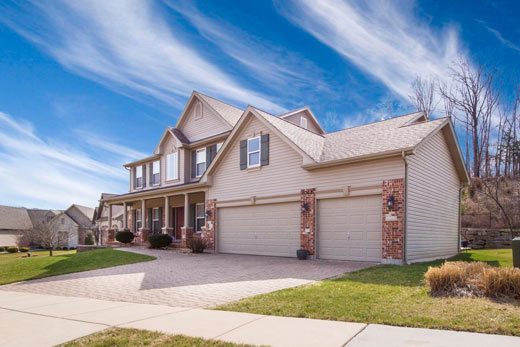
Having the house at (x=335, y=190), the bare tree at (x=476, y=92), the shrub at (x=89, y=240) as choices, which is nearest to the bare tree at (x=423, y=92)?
the bare tree at (x=476, y=92)

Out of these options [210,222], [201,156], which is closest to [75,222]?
[201,156]

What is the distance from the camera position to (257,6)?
15375 mm

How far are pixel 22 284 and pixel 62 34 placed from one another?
32.2 feet

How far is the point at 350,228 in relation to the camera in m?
13.8

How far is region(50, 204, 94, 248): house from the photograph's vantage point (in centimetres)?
5202

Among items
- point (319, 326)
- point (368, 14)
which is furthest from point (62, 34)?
point (319, 326)

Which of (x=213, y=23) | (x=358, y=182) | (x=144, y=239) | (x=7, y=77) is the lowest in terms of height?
(x=144, y=239)

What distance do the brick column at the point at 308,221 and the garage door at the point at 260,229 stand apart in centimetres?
48

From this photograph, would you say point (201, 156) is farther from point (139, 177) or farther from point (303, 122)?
point (139, 177)

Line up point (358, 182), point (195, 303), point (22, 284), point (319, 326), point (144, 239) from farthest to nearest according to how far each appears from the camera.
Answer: point (144, 239), point (358, 182), point (22, 284), point (195, 303), point (319, 326)

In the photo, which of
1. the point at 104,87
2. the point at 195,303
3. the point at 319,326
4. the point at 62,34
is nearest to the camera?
the point at 319,326

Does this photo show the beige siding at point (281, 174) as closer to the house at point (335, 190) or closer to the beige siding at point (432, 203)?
the house at point (335, 190)

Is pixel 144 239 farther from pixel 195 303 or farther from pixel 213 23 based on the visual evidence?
pixel 195 303

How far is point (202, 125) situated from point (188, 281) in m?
15.1
